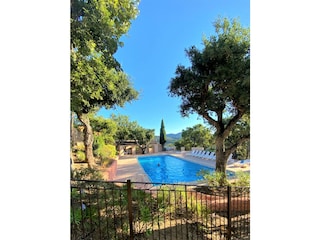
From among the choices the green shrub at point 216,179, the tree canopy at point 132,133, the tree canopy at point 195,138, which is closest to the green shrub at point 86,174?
the green shrub at point 216,179

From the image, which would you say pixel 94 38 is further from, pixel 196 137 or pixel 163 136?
pixel 163 136

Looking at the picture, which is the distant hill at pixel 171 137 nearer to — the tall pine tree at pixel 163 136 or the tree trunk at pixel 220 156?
the tall pine tree at pixel 163 136

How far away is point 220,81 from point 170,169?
5.69m

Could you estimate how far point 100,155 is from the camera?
7.23 m

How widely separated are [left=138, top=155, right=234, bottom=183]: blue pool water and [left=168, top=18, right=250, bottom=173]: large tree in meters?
1.72

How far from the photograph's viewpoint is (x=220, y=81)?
4.01 metres

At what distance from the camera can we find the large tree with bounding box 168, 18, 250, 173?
369 cm

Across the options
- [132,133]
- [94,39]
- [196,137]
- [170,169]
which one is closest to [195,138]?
[196,137]

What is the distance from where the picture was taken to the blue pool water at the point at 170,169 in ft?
22.7

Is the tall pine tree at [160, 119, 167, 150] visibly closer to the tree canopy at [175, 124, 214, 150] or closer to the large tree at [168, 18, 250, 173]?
the tree canopy at [175, 124, 214, 150]
